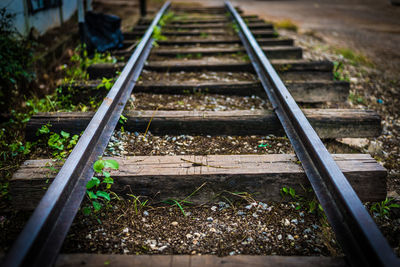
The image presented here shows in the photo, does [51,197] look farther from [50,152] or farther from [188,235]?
[50,152]

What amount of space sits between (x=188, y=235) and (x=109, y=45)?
3517mm

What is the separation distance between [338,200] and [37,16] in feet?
18.0

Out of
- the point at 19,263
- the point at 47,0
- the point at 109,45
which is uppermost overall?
the point at 47,0

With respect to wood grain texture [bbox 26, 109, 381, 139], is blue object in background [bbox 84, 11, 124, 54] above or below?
above

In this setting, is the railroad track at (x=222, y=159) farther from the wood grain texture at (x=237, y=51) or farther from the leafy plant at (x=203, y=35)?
the leafy plant at (x=203, y=35)

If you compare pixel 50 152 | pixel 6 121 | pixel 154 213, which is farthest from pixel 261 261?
pixel 6 121

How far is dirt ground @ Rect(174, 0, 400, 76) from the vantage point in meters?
5.69

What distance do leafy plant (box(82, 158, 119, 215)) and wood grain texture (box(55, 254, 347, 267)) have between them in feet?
1.12

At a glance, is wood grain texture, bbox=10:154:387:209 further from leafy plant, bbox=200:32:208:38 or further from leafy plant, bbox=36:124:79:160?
leafy plant, bbox=200:32:208:38

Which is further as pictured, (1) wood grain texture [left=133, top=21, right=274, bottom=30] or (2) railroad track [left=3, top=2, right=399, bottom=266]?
(1) wood grain texture [left=133, top=21, right=274, bottom=30]

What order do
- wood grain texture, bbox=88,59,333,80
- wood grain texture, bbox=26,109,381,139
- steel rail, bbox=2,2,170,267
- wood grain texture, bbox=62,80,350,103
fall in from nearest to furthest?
1. steel rail, bbox=2,2,170,267
2. wood grain texture, bbox=26,109,381,139
3. wood grain texture, bbox=62,80,350,103
4. wood grain texture, bbox=88,59,333,80

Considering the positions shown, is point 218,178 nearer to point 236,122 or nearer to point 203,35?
point 236,122

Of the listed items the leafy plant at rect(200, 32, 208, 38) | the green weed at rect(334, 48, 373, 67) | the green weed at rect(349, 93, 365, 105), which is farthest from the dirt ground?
the leafy plant at rect(200, 32, 208, 38)

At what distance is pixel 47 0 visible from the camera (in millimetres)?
5453
